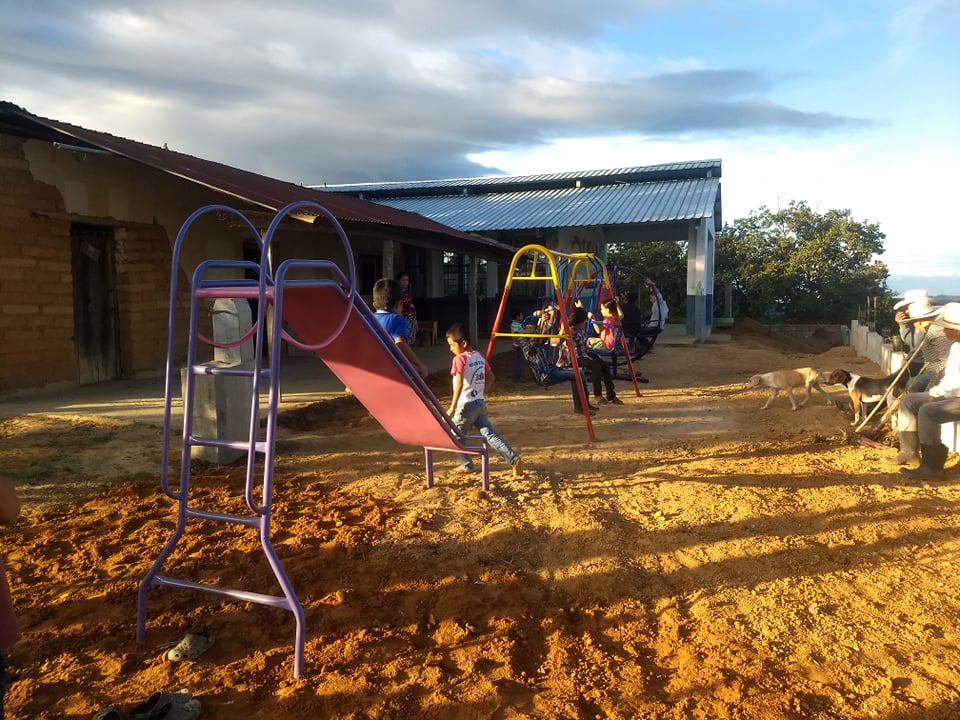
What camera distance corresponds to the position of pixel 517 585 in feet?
11.3

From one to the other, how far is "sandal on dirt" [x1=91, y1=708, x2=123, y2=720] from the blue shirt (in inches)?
104

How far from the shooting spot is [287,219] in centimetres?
765

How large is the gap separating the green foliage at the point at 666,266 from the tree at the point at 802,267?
1.34 metres

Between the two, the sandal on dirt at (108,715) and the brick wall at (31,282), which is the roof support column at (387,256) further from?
the sandal on dirt at (108,715)

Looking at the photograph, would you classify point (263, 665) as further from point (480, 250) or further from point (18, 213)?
point (480, 250)

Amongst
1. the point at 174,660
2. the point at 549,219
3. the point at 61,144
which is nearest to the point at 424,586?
the point at 174,660

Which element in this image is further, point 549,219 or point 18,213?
point 549,219

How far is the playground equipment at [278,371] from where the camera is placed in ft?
9.15

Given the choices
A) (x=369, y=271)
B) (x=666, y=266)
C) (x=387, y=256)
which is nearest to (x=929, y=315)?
(x=387, y=256)

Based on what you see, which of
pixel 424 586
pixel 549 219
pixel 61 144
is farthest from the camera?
pixel 549 219

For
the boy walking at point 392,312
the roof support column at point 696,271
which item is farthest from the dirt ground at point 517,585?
the roof support column at point 696,271

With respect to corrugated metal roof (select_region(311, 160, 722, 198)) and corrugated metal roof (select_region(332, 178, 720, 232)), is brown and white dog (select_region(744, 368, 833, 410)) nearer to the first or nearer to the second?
corrugated metal roof (select_region(332, 178, 720, 232))

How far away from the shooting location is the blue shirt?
4.55 metres

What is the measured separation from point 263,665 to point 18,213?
7138 mm
